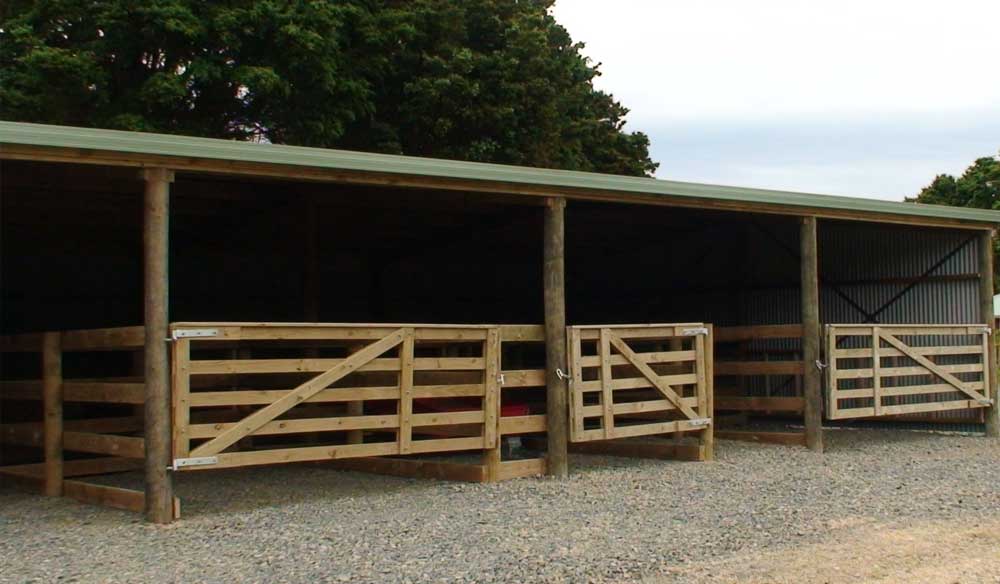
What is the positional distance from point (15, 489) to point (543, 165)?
17.3 meters

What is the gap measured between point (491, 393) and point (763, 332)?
4.13 meters

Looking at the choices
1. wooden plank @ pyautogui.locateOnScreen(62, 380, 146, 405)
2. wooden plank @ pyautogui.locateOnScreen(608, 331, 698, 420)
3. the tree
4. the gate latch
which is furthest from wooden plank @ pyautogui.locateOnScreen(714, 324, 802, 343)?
the tree

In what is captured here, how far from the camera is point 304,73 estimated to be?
2136 cm

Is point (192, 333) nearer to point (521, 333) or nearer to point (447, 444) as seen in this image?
point (447, 444)

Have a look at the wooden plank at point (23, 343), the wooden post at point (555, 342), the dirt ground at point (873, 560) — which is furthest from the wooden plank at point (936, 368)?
the wooden plank at point (23, 343)

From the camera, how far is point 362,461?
36.2 ft

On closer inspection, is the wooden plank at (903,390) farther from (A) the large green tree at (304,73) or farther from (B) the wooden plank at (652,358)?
(A) the large green tree at (304,73)

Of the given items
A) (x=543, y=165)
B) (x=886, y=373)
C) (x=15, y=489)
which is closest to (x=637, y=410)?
(x=886, y=373)

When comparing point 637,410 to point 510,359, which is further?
point 510,359

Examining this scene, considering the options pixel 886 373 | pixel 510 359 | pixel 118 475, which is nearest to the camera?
pixel 118 475

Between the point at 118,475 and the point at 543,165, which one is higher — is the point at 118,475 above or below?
below

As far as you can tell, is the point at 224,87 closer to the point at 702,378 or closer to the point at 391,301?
the point at 391,301

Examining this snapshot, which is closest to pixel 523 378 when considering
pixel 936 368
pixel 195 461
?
pixel 195 461

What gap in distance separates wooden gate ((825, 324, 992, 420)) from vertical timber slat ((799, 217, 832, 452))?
14cm
